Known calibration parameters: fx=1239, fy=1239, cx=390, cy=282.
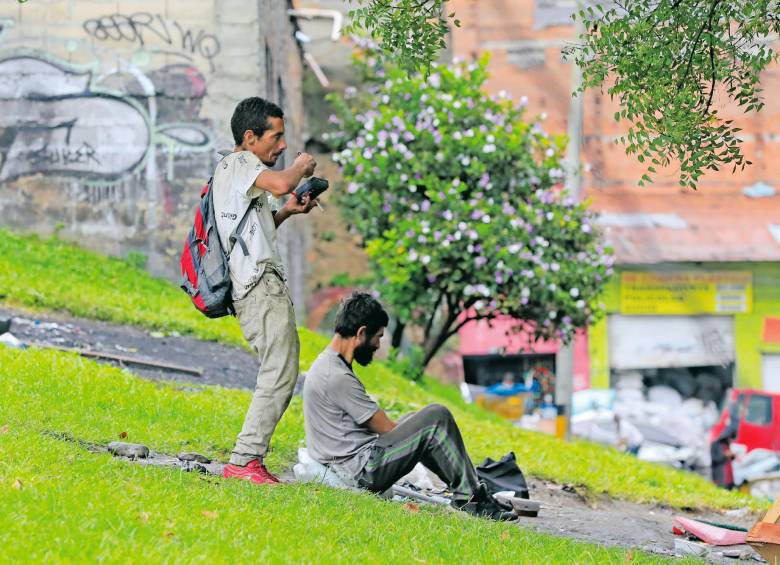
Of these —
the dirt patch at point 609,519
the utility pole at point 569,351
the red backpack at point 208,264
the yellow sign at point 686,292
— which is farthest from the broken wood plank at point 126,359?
the yellow sign at point 686,292

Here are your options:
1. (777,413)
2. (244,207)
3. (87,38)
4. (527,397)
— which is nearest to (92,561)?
(244,207)

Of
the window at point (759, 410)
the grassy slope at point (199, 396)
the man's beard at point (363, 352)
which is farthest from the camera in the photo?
the window at point (759, 410)

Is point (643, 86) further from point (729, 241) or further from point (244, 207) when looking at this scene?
point (729, 241)

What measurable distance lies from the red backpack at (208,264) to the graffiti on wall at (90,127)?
1008 centimetres

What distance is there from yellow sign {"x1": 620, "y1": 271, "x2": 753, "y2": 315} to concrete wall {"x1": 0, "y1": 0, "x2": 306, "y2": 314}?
12.6 m

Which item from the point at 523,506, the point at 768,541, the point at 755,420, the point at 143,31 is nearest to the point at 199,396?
the point at 523,506

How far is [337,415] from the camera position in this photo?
6938 millimetres

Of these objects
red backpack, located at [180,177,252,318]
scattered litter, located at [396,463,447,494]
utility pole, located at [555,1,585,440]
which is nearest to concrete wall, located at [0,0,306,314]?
utility pole, located at [555,1,585,440]

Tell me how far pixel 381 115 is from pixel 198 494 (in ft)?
39.5

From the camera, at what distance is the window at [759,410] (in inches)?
822

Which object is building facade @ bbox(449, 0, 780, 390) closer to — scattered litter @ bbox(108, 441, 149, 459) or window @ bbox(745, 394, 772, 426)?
window @ bbox(745, 394, 772, 426)

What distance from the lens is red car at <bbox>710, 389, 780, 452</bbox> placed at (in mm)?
20406

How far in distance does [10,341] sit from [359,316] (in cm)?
479

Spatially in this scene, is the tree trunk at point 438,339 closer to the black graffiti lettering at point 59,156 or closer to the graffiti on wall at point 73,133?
the graffiti on wall at point 73,133
